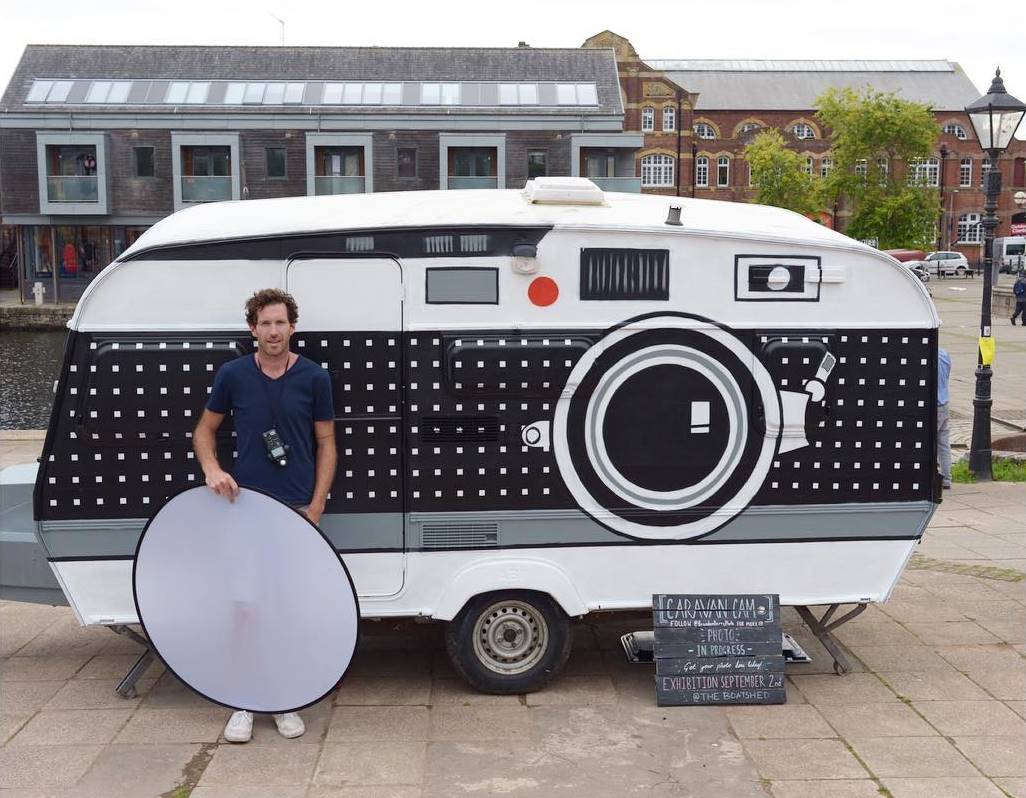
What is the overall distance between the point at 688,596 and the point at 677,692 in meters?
0.50

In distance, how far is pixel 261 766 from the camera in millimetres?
5371

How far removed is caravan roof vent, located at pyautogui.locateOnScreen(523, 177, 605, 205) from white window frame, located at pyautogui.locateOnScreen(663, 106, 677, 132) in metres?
67.1

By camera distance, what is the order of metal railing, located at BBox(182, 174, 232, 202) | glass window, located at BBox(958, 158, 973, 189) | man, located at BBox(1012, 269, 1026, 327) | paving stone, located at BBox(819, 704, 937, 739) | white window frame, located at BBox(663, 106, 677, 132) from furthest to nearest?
glass window, located at BBox(958, 158, 973, 189) → white window frame, located at BBox(663, 106, 677, 132) → metal railing, located at BBox(182, 174, 232, 202) → man, located at BBox(1012, 269, 1026, 327) → paving stone, located at BBox(819, 704, 937, 739)

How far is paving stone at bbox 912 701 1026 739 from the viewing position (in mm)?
5805

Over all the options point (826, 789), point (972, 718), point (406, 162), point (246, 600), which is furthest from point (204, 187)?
point (826, 789)

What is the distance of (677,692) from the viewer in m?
6.15

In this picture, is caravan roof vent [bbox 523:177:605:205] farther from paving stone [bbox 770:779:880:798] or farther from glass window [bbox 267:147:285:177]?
glass window [bbox 267:147:285:177]

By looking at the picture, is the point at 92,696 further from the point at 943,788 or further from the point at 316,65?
the point at 316,65

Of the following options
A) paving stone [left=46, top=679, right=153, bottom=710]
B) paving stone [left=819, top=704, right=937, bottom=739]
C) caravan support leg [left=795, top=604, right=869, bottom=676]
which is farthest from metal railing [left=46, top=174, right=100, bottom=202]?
paving stone [left=819, top=704, right=937, bottom=739]

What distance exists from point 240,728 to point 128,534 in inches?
45.4

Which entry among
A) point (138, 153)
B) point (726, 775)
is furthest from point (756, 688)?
point (138, 153)

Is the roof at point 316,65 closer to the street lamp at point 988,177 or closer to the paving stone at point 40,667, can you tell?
the street lamp at point 988,177

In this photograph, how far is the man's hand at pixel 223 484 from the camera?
17.8 feet

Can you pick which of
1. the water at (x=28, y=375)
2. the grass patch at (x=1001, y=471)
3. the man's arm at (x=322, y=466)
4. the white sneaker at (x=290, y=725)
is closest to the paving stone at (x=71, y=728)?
the white sneaker at (x=290, y=725)
